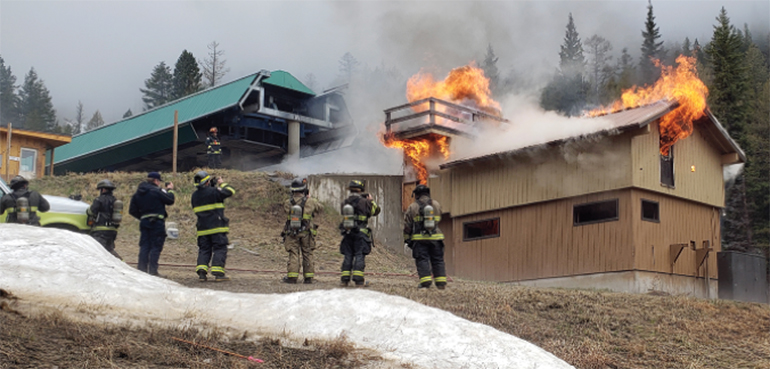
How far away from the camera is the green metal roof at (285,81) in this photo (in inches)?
1230

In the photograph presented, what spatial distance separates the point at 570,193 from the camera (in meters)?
17.9

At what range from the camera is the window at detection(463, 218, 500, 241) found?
1975 cm

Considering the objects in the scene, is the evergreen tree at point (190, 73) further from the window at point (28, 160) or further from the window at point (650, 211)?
the window at point (650, 211)

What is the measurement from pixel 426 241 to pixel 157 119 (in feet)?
78.0

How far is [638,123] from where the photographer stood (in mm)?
16250

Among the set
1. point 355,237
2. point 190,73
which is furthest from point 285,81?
point 190,73

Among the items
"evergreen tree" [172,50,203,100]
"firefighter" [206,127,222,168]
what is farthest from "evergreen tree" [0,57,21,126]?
"firefighter" [206,127,222,168]

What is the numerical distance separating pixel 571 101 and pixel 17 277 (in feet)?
103

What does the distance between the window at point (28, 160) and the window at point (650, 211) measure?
24267 millimetres

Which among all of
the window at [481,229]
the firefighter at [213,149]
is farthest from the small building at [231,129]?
the window at [481,229]

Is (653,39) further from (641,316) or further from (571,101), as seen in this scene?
(641,316)

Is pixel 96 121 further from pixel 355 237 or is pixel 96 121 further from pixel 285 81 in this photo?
pixel 355 237

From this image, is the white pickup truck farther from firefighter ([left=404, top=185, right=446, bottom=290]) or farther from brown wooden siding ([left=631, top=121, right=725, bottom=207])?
brown wooden siding ([left=631, top=121, right=725, bottom=207])

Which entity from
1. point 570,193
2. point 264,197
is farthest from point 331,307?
point 264,197
